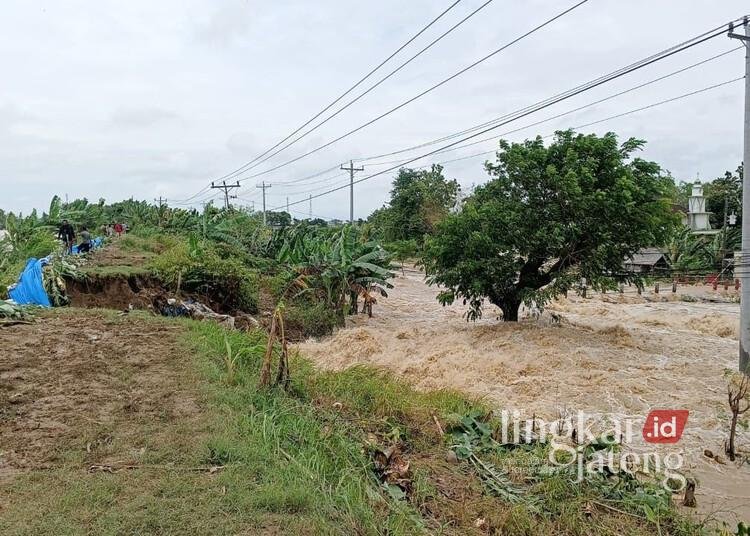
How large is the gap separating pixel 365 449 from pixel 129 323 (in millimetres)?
6567

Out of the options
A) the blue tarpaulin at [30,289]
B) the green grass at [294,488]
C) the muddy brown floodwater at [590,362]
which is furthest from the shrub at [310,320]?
the green grass at [294,488]

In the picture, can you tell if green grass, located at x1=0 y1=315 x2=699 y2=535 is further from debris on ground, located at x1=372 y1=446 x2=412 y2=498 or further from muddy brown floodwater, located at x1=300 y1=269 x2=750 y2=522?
muddy brown floodwater, located at x1=300 y1=269 x2=750 y2=522

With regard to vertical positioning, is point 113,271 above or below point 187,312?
above

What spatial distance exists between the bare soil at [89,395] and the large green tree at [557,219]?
22.7ft

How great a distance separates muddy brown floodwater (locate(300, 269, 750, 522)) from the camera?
285 inches

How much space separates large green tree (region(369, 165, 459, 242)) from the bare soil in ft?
89.3

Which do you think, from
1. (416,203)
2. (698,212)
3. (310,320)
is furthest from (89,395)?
(698,212)

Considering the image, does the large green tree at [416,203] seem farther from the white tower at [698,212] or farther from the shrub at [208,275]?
the shrub at [208,275]

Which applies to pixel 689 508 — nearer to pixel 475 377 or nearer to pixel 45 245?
pixel 475 377

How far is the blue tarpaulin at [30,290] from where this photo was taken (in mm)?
11180

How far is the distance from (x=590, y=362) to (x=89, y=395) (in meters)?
8.69

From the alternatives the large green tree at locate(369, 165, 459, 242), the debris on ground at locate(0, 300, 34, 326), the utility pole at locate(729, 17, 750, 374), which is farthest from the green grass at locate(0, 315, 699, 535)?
the large green tree at locate(369, 165, 459, 242)

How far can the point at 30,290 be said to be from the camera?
36.9ft

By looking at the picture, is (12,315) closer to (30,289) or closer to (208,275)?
(30,289)
